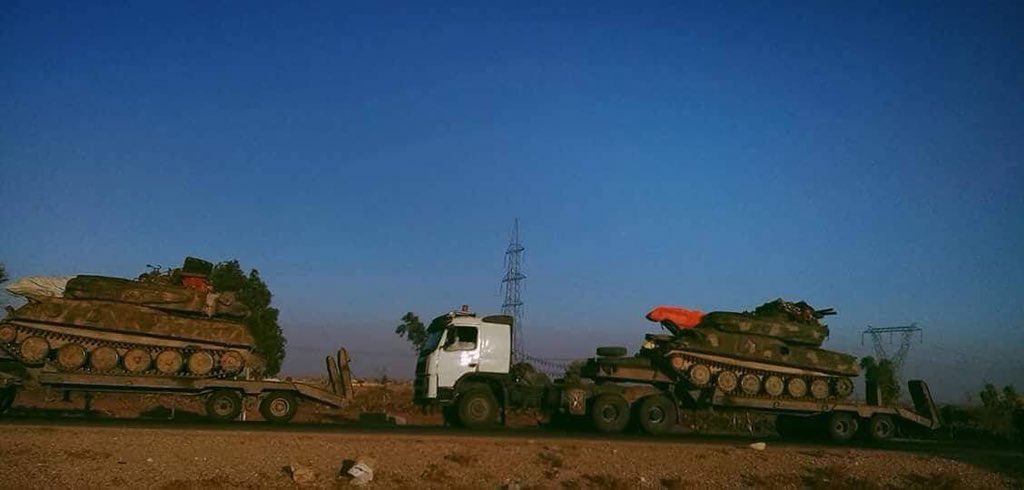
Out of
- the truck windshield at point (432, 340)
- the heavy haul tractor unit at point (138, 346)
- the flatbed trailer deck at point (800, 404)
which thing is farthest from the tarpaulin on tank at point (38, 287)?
the flatbed trailer deck at point (800, 404)

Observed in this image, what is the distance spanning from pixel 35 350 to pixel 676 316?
1767 cm

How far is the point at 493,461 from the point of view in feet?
47.4

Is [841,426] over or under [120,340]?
under

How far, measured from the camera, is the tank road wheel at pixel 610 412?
20.4 metres

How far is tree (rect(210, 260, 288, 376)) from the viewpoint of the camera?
127 ft

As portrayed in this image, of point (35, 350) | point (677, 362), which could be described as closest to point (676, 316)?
point (677, 362)

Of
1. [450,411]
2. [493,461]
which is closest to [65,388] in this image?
[450,411]

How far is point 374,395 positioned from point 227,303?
19.7 meters

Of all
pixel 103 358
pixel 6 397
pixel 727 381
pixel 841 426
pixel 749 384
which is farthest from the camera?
pixel 841 426

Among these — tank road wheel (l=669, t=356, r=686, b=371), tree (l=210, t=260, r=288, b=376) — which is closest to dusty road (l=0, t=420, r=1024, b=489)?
tank road wheel (l=669, t=356, r=686, b=371)

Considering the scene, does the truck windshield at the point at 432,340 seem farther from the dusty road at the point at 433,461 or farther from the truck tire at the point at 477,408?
the dusty road at the point at 433,461

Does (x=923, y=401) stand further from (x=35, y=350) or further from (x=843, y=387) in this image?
(x=35, y=350)

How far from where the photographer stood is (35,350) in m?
18.9

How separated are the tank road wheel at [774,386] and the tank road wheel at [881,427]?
2892mm
